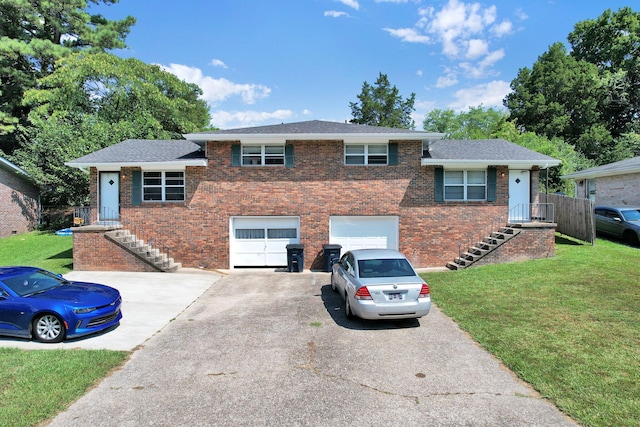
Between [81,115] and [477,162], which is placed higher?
[81,115]

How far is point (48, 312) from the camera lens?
269 inches

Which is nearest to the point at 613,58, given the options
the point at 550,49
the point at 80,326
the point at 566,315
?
the point at 550,49

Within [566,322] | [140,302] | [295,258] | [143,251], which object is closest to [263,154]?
[295,258]

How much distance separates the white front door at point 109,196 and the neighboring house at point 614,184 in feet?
75.7

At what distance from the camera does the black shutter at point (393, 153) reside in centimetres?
1509

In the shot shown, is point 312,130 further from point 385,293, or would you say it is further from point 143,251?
point 385,293

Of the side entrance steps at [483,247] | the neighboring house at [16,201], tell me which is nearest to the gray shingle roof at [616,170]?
the side entrance steps at [483,247]

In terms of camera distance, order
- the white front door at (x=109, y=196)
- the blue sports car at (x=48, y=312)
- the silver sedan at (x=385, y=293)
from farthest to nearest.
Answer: the white front door at (x=109, y=196)
the silver sedan at (x=385, y=293)
the blue sports car at (x=48, y=312)

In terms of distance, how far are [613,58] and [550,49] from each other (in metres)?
6.41

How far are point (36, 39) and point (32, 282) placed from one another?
2919cm

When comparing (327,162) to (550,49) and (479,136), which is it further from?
(550,49)

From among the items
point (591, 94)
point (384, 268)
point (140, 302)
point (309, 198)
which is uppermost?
point (591, 94)

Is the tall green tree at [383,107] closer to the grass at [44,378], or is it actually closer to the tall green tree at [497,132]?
the tall green tree at [497,132]

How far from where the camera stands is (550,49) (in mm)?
42969
